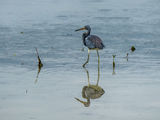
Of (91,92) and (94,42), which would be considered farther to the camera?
(94,42)

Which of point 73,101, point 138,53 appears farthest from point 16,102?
point 138,53

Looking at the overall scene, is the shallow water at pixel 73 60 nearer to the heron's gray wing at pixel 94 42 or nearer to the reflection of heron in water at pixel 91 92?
the reflection of heron in water at pixel 91 92

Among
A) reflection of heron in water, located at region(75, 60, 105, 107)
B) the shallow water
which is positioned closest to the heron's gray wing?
the shallow water

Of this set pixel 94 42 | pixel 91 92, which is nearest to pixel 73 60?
pixel 94 42

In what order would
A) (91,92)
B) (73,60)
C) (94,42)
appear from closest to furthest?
(91,92)
(73,60)
(94,42)

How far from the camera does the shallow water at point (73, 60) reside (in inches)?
301

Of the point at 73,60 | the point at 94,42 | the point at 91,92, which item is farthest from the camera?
the point at 94,42

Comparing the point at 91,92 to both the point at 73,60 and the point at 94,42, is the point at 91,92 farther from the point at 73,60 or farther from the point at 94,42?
the point at 94,42

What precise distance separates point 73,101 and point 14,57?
12.9 ft

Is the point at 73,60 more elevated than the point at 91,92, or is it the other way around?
the point at 91,92

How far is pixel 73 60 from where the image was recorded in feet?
37.4

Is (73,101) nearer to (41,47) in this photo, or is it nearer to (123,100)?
(123,100)

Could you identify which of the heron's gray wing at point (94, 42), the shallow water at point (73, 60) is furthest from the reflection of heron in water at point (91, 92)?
the heron's gray wing at point (94, 42)

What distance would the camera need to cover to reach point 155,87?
8.85 metres
